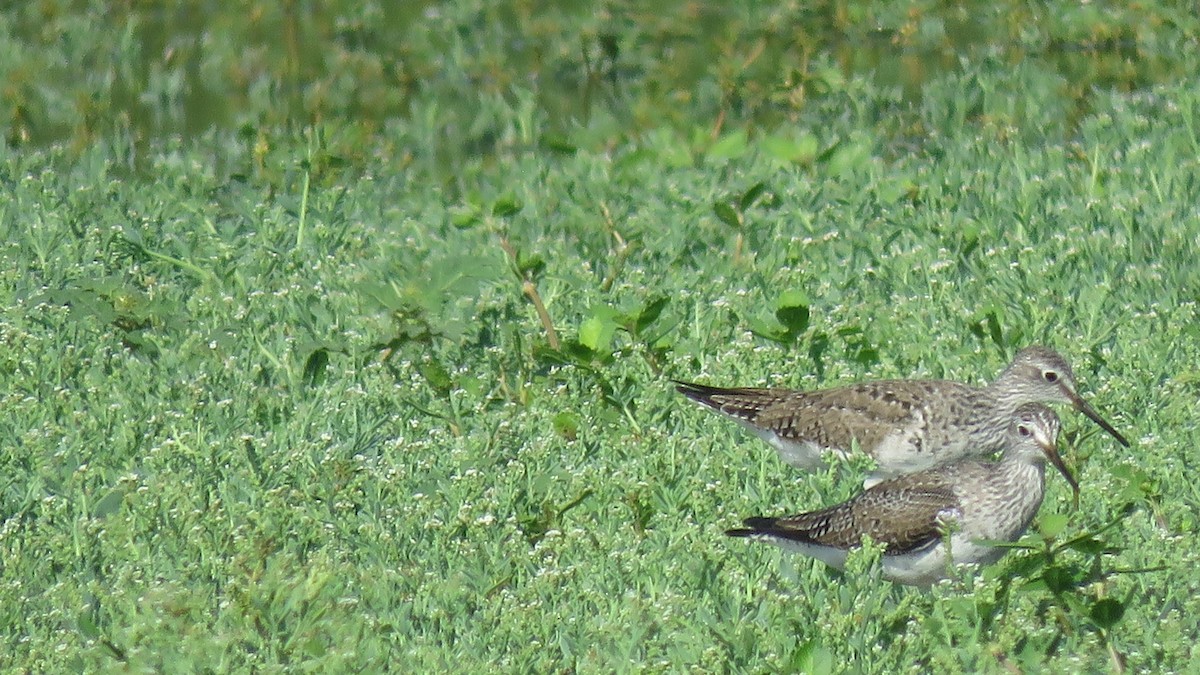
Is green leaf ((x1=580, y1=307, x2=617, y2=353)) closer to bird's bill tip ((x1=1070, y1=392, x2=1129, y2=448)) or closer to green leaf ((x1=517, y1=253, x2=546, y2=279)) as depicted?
green leaf ((x1=517, y1=253, x2=546, y2=279))

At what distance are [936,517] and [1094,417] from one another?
1198 millimetres

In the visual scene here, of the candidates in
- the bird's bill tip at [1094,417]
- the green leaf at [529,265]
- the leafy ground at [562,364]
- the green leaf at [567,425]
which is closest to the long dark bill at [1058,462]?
the leafy ground at [562,364]

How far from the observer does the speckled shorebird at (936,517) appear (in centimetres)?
629

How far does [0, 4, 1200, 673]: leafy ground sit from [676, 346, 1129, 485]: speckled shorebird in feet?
0.69

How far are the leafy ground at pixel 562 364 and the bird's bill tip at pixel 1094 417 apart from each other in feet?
0.33

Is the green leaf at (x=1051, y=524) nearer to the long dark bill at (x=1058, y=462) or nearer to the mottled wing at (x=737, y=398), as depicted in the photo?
the long dark bill at (x=1058, y=462)

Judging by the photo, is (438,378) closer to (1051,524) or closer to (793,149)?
(1051,524)

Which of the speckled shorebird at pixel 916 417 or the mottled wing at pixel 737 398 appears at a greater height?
the speckled shorebird at pixel 916 417

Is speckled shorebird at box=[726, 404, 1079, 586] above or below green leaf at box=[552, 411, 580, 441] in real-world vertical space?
above

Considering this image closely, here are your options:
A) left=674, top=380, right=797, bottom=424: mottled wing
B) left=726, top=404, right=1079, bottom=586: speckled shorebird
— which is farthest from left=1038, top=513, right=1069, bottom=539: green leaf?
left=674, top=380, right=797, bottom=424: mottled wing

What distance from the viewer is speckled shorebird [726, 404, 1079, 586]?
6.29 meters

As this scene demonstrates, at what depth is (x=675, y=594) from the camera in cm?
609

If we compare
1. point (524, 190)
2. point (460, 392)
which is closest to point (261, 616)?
point (460, 392)

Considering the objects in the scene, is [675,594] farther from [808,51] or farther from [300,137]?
[808,51]
